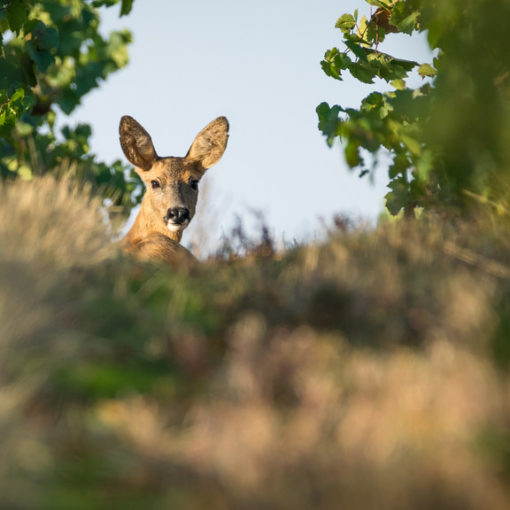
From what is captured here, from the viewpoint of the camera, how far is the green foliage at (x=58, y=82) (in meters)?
12.0

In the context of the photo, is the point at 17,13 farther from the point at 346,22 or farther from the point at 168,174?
the point at 346,22

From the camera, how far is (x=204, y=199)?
18.1m

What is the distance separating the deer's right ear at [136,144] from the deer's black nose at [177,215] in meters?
1.16

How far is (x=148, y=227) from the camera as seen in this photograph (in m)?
11.6

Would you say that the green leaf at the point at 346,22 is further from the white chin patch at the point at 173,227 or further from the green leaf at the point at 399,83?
the white chin patch at the point at 173,227

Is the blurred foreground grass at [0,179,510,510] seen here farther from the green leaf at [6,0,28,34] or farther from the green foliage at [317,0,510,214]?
the green leaf at [6,0,28,34]

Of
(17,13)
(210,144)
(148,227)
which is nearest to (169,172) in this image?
(210,144)

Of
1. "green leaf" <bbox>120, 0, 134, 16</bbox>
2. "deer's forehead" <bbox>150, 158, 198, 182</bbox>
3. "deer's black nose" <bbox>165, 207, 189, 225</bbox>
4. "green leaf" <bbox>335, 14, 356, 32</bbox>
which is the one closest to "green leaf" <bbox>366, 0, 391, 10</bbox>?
"green leaf" <bbox>335, 14, 356, 32</bbox>

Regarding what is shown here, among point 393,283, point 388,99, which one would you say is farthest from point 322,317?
point 388,99

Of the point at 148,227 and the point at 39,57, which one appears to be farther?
Result: the point at 39,57

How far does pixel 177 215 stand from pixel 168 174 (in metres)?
0.94

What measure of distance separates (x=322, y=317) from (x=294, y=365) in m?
0.90

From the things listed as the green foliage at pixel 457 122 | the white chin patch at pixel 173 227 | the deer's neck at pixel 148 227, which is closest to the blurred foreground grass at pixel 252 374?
the green foliage at pixel 457 122

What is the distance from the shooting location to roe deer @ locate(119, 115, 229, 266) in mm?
11320
